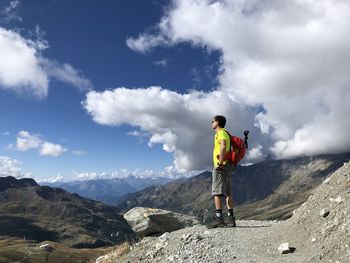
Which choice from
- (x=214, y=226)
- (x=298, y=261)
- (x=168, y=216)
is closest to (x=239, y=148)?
(x=214, y=226)

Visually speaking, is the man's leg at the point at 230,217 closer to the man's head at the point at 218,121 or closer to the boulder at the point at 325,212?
the man's head at the point at 218,121

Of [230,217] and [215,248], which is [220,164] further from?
[215,248]

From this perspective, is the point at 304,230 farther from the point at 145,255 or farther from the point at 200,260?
the point at 145,255

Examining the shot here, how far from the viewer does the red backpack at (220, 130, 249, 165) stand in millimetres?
18953

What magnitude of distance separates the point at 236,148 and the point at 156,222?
825 cm

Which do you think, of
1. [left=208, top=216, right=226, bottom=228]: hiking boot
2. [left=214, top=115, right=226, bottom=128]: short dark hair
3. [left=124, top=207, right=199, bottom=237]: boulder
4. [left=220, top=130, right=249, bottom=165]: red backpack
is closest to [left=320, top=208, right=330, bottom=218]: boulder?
Answer: [left=220, top=130, right=249, bottom=165]: red backpack

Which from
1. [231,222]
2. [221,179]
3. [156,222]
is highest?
[221,179]

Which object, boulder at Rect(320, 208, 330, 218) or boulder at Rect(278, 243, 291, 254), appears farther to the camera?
boulder at Rect(320, 208, 330, 218)

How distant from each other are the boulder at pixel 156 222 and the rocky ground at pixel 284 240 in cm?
350

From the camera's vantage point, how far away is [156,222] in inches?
971

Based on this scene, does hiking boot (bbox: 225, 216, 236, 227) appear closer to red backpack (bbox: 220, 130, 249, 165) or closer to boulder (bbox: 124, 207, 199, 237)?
red backpack (bbox: 220, 130, 249, 165)

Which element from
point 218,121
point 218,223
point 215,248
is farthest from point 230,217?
point 218,121

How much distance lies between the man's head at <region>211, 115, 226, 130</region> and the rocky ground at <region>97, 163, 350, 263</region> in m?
4.88

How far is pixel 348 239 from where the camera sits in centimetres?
1320
